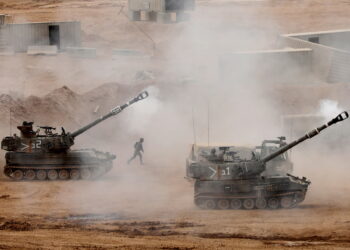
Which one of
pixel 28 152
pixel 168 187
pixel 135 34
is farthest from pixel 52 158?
pixel 135 34

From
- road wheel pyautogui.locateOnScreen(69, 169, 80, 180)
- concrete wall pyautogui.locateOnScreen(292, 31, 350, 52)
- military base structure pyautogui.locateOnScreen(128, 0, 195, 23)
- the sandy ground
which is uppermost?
military base structure pyautogui.locateOnScreen(128, 0, 195, 23)

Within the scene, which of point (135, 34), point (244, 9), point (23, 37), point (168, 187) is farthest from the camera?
point (244, 9)

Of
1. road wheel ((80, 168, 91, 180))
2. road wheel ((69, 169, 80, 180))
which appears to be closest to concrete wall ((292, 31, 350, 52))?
road wheel ((80, 168, 91, 180))

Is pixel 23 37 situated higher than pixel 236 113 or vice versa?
pixel 23 37

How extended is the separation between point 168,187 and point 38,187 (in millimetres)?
4703

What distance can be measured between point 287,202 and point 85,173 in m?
8.79

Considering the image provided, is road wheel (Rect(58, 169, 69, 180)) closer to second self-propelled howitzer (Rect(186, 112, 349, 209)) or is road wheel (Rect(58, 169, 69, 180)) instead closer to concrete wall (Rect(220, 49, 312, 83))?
second self-propelled howitzer (Rect(186, 112, 349, 209))

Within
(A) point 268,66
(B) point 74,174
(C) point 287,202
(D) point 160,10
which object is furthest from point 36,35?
(C) point 287,202

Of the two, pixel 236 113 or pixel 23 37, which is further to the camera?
pixel 23 37

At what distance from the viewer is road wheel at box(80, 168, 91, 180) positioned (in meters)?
36.8

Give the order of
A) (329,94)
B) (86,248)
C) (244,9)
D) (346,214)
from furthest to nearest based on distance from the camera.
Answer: (244,9)
(329,94)
(346,214)
(86,248)

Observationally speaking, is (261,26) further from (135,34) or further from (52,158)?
(52,158)

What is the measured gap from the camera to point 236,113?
4497cm

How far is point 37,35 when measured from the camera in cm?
5744
